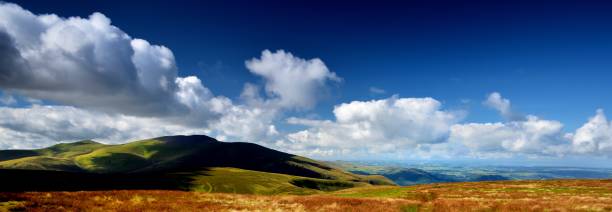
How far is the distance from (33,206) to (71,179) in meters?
165

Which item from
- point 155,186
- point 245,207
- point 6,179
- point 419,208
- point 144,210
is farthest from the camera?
point 155,186

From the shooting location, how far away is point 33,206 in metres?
22.5

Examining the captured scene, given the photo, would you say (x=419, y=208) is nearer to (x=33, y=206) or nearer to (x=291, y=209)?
(x=291, y=209)

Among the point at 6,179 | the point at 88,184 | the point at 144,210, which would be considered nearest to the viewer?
the point at 144,210

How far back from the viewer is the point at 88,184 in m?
155

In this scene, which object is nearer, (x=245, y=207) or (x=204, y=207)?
(x=204, y=207)

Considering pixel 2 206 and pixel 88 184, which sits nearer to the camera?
pixel 2 206

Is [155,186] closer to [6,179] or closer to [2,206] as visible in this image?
[6,179]

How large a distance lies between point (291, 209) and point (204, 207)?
22.1 feet

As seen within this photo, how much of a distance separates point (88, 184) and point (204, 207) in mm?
156949

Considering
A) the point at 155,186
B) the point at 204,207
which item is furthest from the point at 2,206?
the point at 155,186

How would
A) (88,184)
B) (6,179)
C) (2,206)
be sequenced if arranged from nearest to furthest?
(2,206)
(6,179)
(88,184)

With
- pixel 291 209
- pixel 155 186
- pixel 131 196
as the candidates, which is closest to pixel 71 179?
pixel 155 186

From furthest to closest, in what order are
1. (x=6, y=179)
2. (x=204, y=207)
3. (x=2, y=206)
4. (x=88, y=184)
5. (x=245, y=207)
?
(x=88, y=184) → (x=6, y=179) → (x=245, y=207) → (x=204, y=207) → (x=2, y=206)
